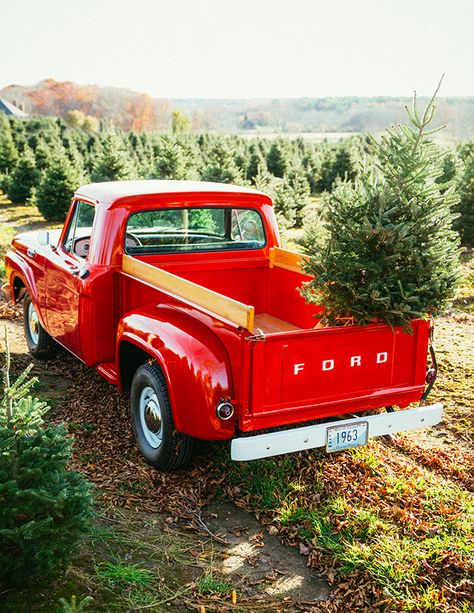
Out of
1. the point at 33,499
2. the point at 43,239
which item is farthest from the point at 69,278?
the point at 33,499

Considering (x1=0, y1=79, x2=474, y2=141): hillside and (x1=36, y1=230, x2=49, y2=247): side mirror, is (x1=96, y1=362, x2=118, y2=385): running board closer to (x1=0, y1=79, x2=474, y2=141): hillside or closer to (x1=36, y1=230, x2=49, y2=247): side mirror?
(x1=36, y1=230, x2=49, y2=247): side mirror

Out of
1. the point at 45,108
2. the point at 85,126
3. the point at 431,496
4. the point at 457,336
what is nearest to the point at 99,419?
the point at 431,496

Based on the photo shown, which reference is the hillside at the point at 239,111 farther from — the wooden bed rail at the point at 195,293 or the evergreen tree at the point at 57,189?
the wooden bed rail at the point at 195,293

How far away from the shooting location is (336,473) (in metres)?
4.87

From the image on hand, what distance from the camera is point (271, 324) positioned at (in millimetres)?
6070

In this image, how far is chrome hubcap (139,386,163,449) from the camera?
16.0 feet

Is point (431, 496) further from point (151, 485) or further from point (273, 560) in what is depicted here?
point (151, 485)

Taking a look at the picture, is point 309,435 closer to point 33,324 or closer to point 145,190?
point 145,190

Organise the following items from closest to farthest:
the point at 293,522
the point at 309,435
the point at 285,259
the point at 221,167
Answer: the point at 309,435
the point at 293,522
the point at 285,259
the point at 221,167

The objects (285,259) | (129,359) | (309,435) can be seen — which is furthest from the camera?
(285,259)

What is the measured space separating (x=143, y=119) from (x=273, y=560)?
92.2 meters

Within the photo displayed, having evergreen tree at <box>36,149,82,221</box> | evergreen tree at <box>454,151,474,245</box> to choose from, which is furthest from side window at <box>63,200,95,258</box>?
evergreen tree at <box>36,149,82,221</box>

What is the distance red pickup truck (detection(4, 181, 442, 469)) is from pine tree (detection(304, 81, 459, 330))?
8.8 inches

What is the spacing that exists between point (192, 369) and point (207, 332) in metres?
0.31
